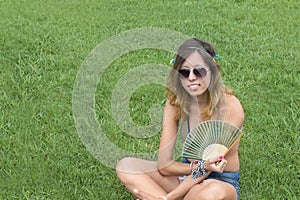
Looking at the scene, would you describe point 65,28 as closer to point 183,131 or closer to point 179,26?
point 179,26

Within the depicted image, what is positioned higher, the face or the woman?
the face

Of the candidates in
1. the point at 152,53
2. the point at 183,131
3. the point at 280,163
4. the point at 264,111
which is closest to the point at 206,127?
the point at 183,131

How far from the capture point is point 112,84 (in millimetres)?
4781

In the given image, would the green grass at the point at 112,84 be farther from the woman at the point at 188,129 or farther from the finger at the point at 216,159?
the finger at the point at 216,159

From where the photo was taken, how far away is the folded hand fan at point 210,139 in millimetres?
2965

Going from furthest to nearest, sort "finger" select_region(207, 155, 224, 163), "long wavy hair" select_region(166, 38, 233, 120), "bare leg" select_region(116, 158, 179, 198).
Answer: "bare leg" select_region(116, 158, 179, 198) < "long wavy hair" select_region(166, 38, 233, 120) < "finger" select_region(207, 155, 224, 163)

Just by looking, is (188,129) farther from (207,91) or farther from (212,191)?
(212,191)

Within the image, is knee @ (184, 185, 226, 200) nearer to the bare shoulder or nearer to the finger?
the finger

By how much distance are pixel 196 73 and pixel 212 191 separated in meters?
0.59

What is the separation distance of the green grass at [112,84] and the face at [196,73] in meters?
0.81

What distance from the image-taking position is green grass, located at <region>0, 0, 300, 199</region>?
3660 mm

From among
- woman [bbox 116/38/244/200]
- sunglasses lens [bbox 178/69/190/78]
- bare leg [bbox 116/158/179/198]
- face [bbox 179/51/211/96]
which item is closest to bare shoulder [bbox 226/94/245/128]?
woman [bbox 116/38/244/200]

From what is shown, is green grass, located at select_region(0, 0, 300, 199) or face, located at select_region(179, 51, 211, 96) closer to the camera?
face, located at select_region(179, 51, 211, 96)

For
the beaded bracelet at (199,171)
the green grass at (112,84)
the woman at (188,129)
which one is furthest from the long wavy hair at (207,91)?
the green grass at (112,84)
